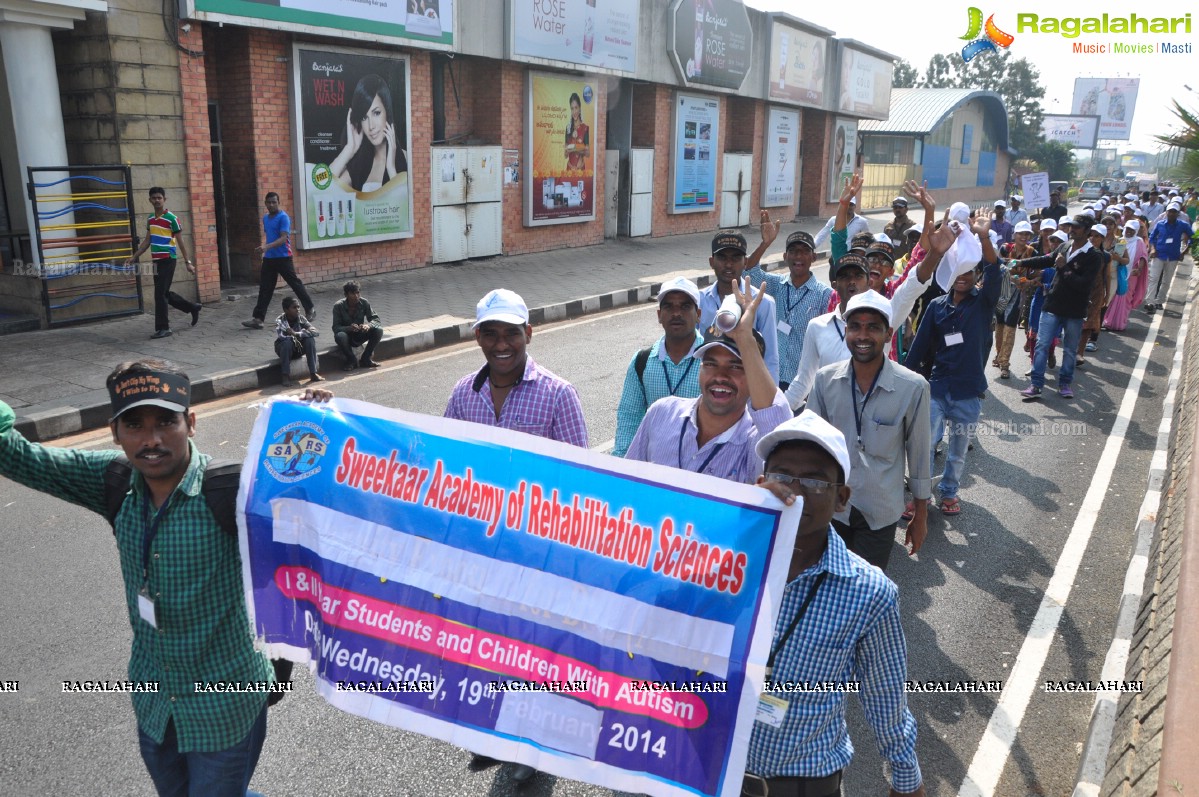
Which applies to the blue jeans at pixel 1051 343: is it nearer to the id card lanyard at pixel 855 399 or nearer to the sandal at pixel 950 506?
the sandal at pixel 950 506

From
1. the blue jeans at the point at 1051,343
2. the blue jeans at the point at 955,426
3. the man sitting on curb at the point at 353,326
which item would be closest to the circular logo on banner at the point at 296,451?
the blue jeans at the point at 955,426

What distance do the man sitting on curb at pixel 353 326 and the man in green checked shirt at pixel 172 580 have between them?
7989mm

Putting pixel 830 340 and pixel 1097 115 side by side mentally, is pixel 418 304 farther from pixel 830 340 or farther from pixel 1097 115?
pixel 1097 115

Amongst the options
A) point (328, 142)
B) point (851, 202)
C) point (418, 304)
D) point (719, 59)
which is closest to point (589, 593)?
point (851, 202)

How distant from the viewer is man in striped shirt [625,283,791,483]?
341 centimetres

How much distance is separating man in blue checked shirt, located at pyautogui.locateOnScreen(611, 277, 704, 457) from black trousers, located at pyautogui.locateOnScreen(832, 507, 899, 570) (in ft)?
3.12

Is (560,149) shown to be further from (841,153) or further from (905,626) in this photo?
(841,153)

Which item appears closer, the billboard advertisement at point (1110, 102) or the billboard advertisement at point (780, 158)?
the billboard advertisement at point (780, 158)

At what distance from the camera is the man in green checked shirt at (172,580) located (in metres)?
2.57

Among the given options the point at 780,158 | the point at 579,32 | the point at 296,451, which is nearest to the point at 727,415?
the point at 296,451

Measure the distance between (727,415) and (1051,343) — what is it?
856cm

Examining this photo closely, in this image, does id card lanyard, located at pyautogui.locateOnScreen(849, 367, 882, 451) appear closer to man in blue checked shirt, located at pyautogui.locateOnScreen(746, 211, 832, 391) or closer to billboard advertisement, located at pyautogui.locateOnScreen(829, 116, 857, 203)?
man in blue checked shirt, located at pyautogui.locateOnScreen(746, 211, 832, 391)

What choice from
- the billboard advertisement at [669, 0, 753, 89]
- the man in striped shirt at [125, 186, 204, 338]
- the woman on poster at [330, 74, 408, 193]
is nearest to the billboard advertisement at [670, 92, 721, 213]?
the billboard advertisement at [669, 0, 753, 89]

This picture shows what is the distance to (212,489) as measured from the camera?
8.80ft
